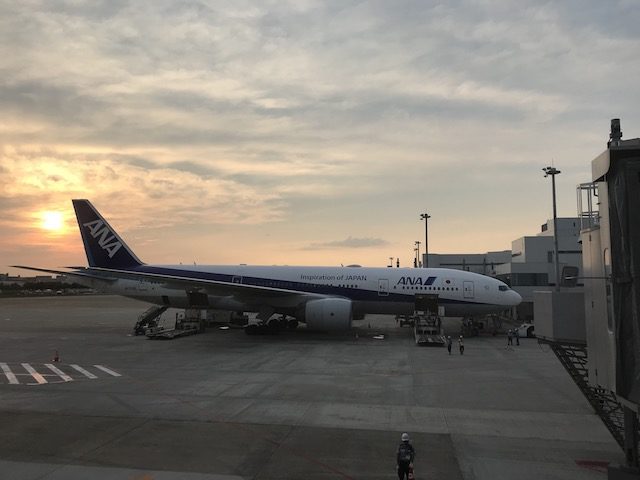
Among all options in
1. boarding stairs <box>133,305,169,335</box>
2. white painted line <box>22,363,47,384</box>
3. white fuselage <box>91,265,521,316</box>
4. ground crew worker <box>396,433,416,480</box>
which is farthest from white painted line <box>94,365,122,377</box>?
ground crew worker <box>396,433,416,480</box>

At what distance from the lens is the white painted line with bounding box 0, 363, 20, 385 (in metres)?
18.2

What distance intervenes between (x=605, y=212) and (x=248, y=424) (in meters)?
10.1

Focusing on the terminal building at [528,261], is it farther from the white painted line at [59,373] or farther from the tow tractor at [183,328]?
the white painted line at [59,373]

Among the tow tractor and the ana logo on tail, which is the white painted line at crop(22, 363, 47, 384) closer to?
the tow tractor

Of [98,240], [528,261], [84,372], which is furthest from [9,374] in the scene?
[528,261]

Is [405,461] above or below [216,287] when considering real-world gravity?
below

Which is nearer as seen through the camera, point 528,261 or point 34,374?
point 34,374

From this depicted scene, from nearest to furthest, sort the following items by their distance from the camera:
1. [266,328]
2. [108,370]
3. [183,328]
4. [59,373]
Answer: [59,373] → [108,370] → [266,328] → [183,328]

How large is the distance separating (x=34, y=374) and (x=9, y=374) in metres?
1.07

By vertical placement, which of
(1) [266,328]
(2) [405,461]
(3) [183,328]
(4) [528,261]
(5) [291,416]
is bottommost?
(5) [291,416]

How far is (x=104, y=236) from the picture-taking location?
3722cm

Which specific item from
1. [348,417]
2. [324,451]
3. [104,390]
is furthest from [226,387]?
[324,451]

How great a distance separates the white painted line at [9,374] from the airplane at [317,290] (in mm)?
10490

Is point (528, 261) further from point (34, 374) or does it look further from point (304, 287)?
point (34, 374)
